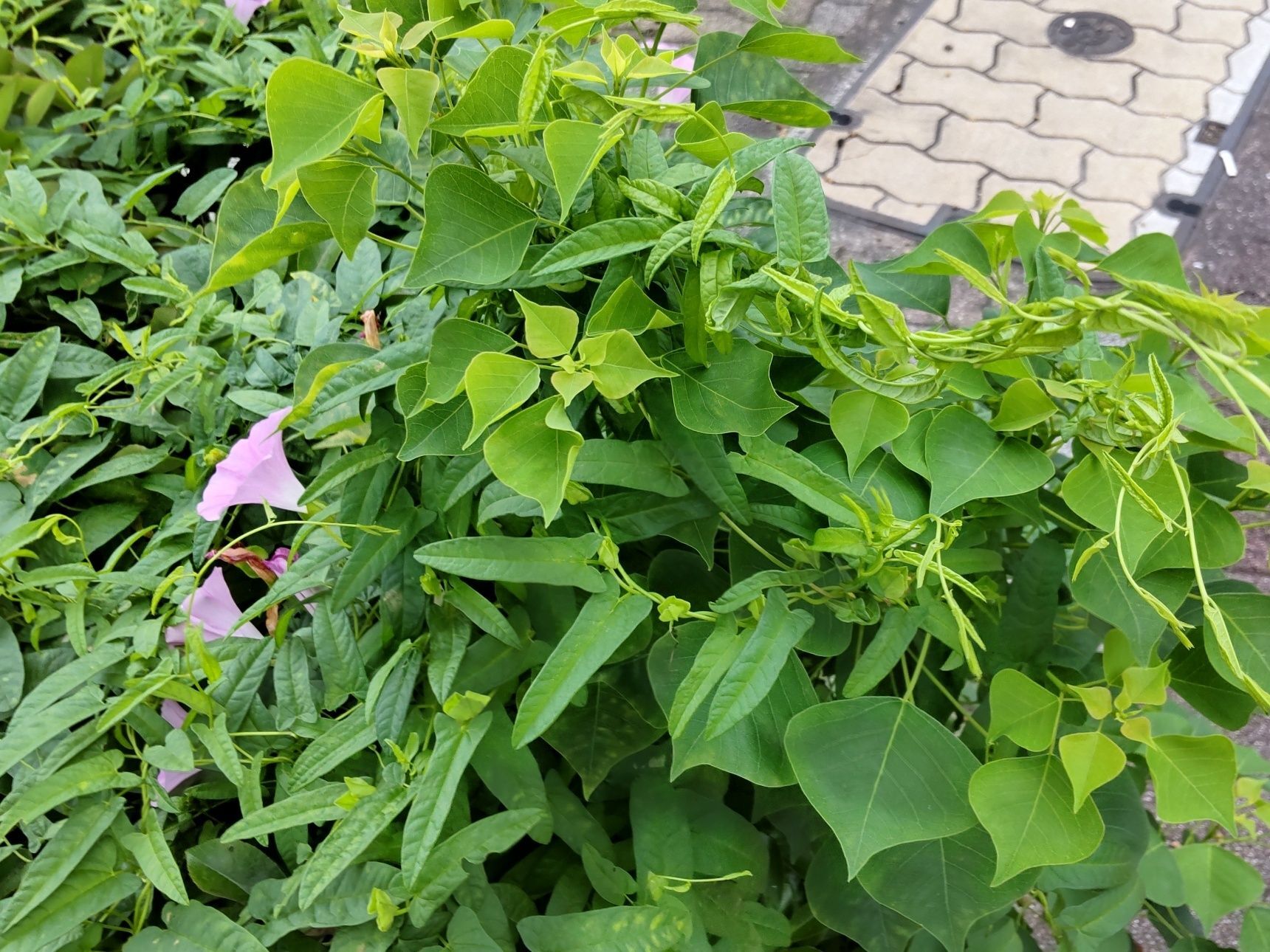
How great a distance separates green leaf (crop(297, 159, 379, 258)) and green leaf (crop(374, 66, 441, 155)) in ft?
0.19

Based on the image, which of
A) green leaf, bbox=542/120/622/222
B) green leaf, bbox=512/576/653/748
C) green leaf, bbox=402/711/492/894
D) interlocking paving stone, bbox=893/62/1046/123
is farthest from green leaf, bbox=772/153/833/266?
interlocking paving stone, bbox=893/62/1046/123

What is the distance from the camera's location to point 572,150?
0.43 metres

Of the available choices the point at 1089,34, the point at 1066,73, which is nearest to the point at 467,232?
the point at 1066,73

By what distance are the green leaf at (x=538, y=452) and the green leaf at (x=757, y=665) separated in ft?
0.48

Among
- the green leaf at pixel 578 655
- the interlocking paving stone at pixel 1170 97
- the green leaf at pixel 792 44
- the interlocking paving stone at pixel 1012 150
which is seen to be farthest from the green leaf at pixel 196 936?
the interlocking paving stone at pixel 1170 97

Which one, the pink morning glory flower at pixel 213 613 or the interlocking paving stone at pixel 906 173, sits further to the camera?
the interlocking paving stone at pixel 906 173

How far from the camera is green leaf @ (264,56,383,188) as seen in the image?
1.38 ft

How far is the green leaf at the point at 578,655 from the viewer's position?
1.68 ft

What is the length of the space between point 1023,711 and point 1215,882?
37cm

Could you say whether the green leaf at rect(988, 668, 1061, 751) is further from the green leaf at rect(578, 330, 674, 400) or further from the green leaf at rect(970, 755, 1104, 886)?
the green leaf at rect(578, 330, 674, 400)

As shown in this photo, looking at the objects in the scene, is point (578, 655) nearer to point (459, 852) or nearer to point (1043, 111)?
point (459, 852)

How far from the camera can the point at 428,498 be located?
61 centimetres

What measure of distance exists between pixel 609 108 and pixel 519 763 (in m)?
0.40

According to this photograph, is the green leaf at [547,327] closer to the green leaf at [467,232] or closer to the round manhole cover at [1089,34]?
the green leaf at [467,232]
